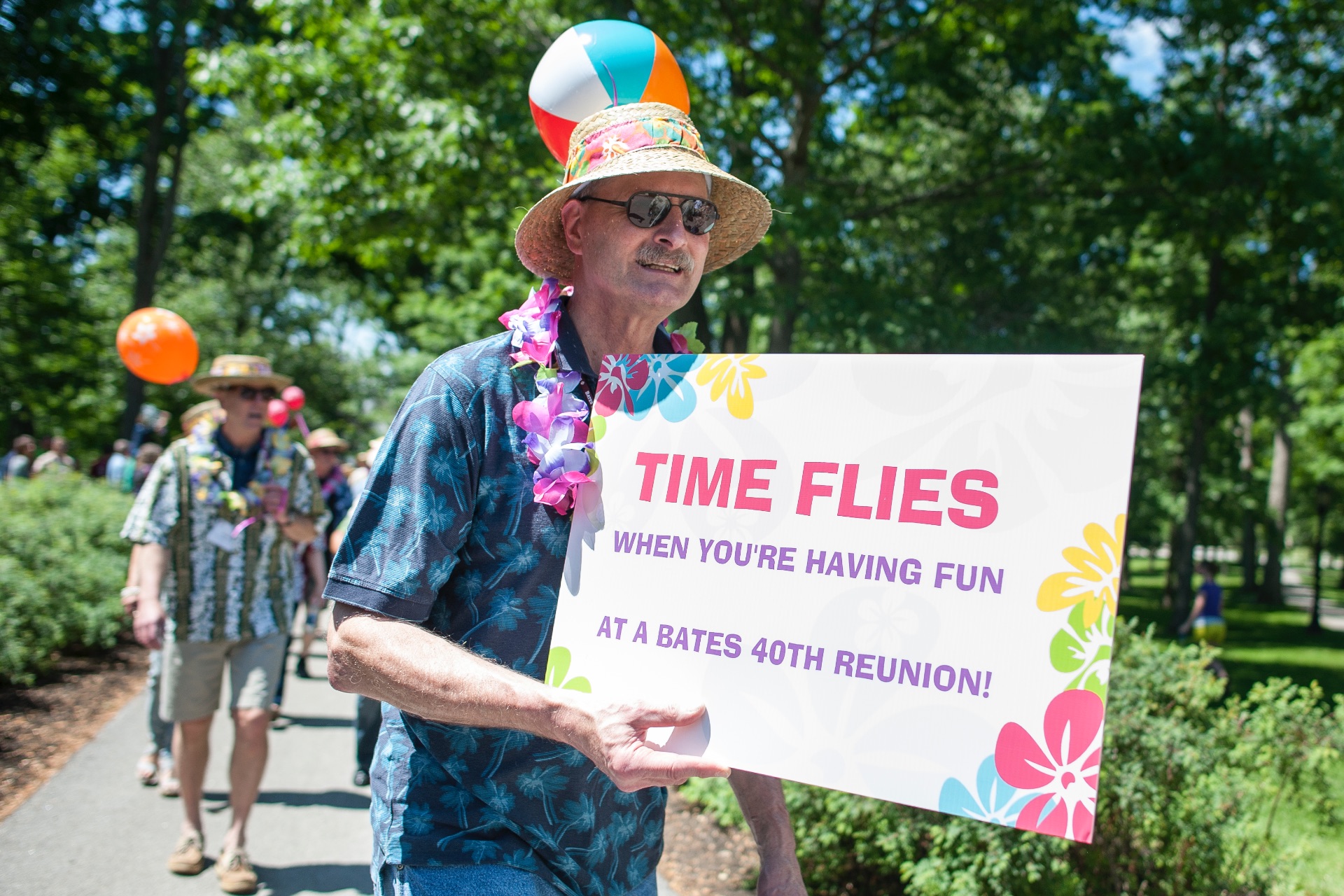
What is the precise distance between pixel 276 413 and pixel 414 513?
14.7 feet

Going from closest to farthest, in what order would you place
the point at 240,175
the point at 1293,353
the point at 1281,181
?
the point at 1281,181, the point at 240,175, the point at 1293,353

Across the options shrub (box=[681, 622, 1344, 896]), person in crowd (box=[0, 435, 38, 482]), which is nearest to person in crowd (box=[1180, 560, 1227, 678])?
shrub (box=[681, 622, 1344, 896])

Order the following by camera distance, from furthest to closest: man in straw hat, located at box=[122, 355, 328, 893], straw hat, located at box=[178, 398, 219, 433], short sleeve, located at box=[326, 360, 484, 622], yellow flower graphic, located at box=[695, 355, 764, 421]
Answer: straw hat, located at box=[178, 398, 219, 433], man in straw hat, located at box=[122, 355, 328, 893], yellow flower graphic, located at box=[695, 355, 764, 421], short sleeve, located at box=[326, 360, 484, 622]

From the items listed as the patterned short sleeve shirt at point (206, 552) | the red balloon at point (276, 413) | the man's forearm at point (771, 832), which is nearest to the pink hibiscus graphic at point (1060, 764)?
the man's forearm at point (771, 832)

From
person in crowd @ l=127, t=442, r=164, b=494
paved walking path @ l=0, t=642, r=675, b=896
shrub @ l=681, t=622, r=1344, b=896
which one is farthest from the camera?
person in crowd @ l=127, t=442, r=164, b=494

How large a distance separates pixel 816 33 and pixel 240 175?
611cm

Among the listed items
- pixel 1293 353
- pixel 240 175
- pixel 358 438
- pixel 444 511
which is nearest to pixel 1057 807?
pixel 444 511

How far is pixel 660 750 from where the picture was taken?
4.91ft

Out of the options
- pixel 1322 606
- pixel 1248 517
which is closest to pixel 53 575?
pixel 1248 517

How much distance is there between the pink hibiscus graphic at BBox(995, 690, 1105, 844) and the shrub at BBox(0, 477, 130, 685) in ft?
25.0

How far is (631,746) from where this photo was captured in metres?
1.44

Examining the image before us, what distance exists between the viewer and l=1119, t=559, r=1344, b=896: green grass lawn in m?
5.15

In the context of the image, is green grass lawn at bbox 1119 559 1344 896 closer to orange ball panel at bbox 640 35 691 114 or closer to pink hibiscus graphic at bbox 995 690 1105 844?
pink hibiscus graphic at bbox 995 690 1105 844

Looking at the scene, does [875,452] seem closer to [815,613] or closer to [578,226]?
[815,613]
